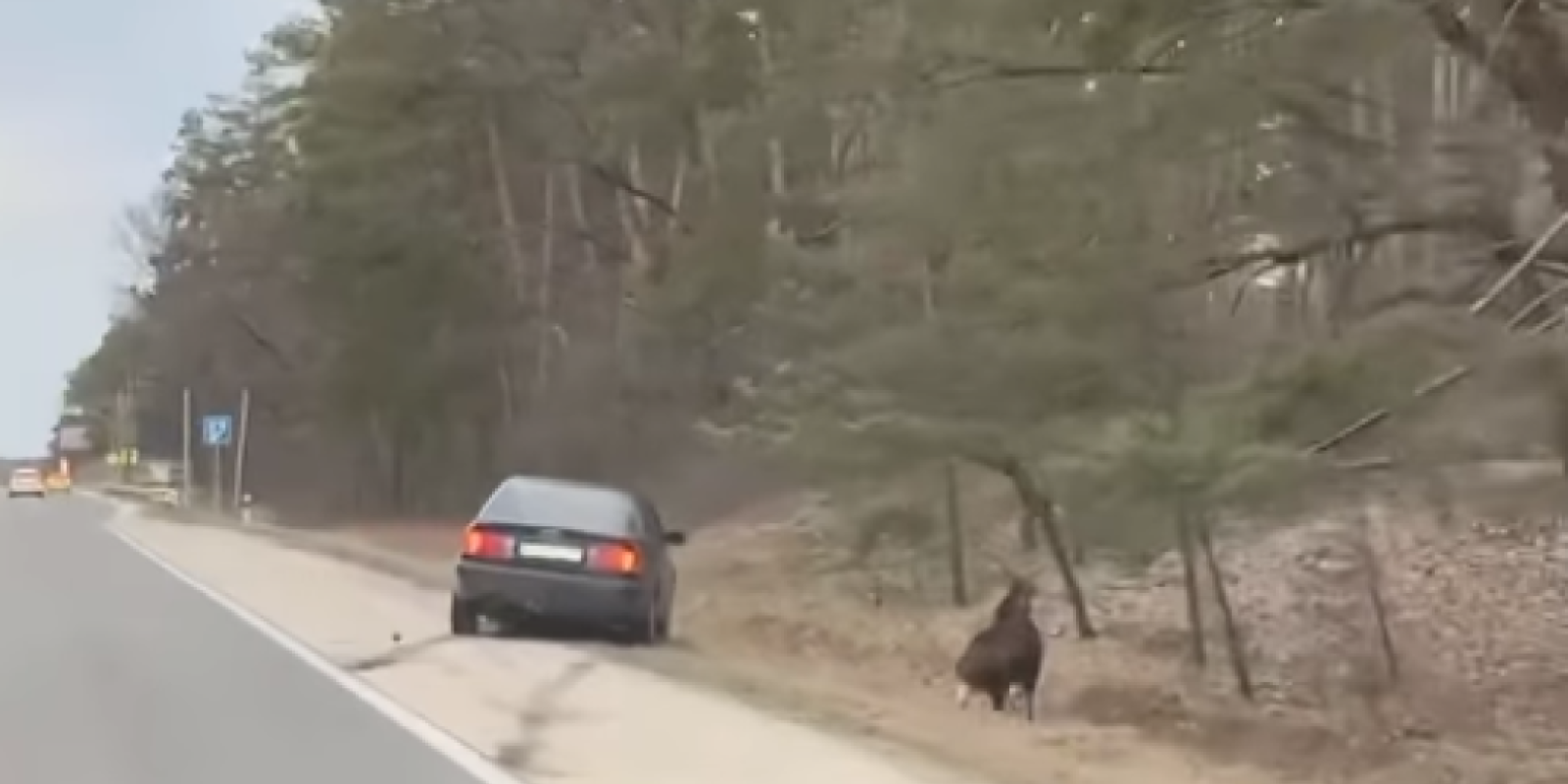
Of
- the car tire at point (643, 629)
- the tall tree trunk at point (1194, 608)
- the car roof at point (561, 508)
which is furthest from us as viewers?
the car tire at point (643, 629)

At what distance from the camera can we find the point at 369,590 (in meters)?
34.4

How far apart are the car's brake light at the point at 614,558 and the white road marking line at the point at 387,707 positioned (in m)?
2.63

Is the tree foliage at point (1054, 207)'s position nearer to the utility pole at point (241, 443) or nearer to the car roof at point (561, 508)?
the car roof at point (561, 508)

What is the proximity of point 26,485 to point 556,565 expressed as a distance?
9482 centimetres

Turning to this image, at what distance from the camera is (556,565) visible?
24359mm

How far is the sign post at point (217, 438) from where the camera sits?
Answer: 79.6 metres

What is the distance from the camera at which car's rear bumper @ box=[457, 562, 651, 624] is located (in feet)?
79.6

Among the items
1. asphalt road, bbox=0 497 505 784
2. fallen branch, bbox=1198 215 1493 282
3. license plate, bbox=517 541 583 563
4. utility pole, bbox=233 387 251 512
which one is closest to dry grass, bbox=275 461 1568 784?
license plate, bbox=517 541 583 563

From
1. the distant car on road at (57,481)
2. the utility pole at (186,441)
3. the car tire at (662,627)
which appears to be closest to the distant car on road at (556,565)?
the car tire at (662,627)

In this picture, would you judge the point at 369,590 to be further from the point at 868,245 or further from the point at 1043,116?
the point at 1043,116

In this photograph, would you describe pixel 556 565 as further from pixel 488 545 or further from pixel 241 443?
pixel 241 443

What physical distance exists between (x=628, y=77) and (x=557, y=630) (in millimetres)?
28249

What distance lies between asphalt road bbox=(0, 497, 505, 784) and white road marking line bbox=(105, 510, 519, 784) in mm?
88

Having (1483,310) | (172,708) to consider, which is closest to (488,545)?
(172,708)
